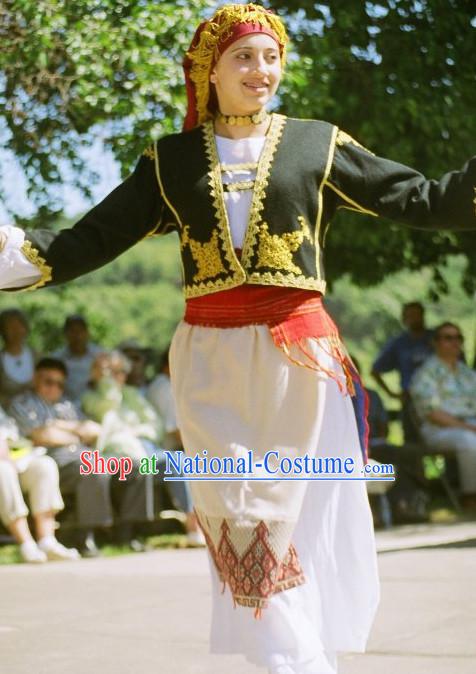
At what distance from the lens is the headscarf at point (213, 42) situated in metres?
4.27

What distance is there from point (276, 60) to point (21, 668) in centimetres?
226

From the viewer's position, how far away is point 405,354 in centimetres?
1140

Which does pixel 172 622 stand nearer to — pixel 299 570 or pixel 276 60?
pixel 299 570

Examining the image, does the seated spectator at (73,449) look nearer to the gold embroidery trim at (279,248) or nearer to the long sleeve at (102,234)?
the long sleeve at (102,234)

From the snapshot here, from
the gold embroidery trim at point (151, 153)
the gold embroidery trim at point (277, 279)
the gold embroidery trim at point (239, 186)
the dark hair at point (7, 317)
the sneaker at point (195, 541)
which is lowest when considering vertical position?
the sneaker at point (195, 541)

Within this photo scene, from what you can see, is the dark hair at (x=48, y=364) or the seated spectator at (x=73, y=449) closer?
the seated spectator at (x=73, y=449)

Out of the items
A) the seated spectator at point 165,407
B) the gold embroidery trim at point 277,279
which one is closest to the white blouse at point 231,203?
the gold embroidery trim at point 277,279

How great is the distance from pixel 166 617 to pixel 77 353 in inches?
180

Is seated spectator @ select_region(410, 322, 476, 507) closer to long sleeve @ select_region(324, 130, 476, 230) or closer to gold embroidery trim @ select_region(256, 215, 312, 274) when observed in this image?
long sleeve @ select_region(324, 130, 476, 230)

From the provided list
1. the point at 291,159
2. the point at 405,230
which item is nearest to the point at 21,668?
the point at 291,159

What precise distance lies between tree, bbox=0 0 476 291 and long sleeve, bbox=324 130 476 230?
12.3 feet

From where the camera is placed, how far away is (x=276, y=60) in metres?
4.30

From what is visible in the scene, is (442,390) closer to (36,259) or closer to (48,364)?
(48,364)

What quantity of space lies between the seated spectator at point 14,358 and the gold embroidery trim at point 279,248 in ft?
17.5
